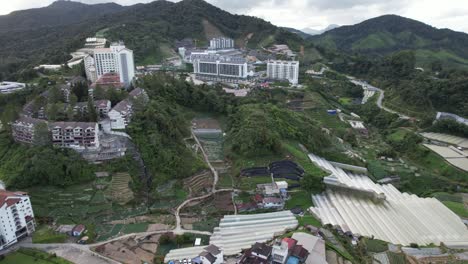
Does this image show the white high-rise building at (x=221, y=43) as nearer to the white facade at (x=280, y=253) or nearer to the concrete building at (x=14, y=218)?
the concrete building at (x=14, y=218)

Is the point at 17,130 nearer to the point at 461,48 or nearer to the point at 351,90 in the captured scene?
the point at 351,90

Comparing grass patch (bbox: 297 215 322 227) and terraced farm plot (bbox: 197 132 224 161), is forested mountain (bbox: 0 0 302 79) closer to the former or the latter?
terraced farm plot (bbox: 197 132 224 161)

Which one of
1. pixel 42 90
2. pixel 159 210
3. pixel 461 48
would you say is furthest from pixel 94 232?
pixel 461 48

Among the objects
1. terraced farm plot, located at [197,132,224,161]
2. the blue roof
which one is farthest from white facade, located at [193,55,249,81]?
the blue roof

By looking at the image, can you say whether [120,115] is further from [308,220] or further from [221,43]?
[221,43]

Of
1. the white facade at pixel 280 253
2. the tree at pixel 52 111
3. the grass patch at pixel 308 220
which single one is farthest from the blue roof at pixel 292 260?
the tree at pixel 52 111
